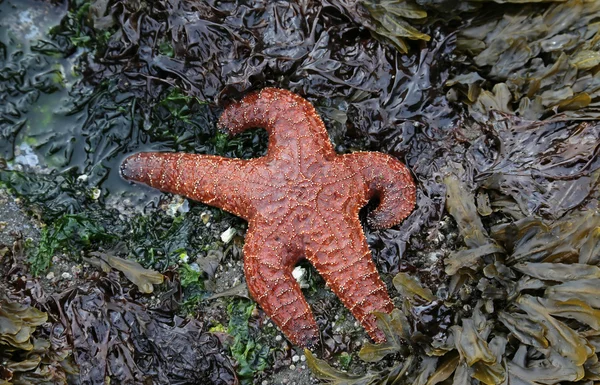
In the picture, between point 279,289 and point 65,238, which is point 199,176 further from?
point 65,238

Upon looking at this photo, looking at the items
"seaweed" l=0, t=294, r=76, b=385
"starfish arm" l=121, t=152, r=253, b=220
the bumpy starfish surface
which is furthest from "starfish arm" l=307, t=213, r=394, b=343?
"seaweed" l=0, t=294, r=76, b=385

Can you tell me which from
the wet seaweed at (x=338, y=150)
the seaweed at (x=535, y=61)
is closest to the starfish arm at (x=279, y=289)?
the wet seaweed at (x=338, y=150)

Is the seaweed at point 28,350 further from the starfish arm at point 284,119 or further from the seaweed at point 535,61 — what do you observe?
the seaweed at point 535,61

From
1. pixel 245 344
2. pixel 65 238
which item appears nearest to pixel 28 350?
pixel 65 238

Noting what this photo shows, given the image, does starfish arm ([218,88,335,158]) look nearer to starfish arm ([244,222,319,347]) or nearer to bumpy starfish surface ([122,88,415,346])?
bumpy starfish surface ([122,88,415,346])

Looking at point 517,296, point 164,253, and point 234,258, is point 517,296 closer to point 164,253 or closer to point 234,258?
point 234,258

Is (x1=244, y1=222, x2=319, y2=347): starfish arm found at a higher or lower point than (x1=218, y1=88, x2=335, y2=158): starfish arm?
lower

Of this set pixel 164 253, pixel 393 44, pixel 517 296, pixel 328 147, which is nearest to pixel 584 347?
pixel 517 296
